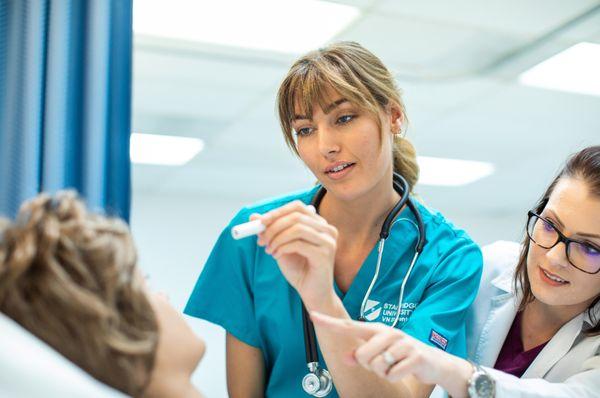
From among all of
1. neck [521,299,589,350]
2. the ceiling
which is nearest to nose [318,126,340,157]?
neck [521,299,589,350]

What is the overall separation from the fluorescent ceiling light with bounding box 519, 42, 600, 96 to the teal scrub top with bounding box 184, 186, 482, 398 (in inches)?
100

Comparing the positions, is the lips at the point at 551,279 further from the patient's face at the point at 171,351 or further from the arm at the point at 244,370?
the patient's face at the point at 171,351

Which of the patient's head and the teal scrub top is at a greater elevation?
the patient's head

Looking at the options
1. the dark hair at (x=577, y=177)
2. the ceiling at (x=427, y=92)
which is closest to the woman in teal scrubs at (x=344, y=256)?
the dark hair at (x=577, y=177)

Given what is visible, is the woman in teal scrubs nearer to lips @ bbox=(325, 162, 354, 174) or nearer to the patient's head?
lips @ bbox=(325, 162, 354, 174)

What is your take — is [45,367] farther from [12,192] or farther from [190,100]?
[190,100]

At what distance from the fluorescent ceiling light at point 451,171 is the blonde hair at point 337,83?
14.6ft

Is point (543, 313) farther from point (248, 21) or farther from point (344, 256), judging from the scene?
point (248, 21)

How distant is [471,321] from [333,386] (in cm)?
40

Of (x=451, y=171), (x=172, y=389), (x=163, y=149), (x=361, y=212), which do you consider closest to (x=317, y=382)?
(x=361, y=212)

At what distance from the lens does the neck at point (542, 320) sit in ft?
5.33

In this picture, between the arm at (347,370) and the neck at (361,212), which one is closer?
the arm at (347,370)

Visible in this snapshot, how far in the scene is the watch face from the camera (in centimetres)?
134

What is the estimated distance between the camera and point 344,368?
4.34 feet
